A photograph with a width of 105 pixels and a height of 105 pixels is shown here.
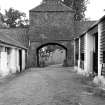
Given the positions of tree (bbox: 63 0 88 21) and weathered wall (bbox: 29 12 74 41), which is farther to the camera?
tree (bbox: 63 0 88 21)

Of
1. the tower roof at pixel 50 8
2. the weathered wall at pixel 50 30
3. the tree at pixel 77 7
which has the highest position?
the tree at pixel 77 7

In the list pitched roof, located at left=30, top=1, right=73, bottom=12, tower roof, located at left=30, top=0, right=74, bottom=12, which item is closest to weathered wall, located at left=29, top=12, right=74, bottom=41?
tower roof, located at left=30, top=0, right=74, bottom=12

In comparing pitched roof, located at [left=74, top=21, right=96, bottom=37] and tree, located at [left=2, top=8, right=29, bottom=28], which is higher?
tree, located at [left=2, top=8, right=29, bottom=28]

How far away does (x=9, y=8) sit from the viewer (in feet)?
170

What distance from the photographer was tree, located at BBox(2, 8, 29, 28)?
50781mm

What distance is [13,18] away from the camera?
168 feet

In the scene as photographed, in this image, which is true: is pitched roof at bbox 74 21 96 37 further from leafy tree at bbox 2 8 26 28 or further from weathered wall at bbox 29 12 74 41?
leafy tree at bbox 2 8 26 28

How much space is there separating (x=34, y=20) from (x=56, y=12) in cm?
307

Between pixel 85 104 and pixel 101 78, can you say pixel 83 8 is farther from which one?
pixel 85 104

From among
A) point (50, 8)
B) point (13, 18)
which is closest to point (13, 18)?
point (13, 18)

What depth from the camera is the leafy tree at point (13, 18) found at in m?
50.8

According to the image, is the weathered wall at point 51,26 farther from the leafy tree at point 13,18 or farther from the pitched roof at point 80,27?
the leafy tree at point 13,18

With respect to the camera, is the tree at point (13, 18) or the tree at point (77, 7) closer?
the tree at point (77, 7)

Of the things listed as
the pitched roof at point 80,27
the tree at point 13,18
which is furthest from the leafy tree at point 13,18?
the pitched roof at point 80,27
